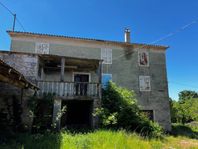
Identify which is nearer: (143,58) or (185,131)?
(143,58)

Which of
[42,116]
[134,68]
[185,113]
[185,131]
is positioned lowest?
[185,131]

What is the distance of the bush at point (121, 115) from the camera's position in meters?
11.2

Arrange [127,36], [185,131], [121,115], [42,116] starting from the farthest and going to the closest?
[185,131], [127,36], [121,115], [42,116]

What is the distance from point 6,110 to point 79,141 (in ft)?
15.7

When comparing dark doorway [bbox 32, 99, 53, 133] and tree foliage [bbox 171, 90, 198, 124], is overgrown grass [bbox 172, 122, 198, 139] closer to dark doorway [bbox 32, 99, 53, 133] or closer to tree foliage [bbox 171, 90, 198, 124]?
tree foliage [bbox 171, 90, 198, 124]

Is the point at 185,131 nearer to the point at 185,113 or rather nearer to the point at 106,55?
the point at 106,55

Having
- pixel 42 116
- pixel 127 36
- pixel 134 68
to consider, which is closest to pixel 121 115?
pixel 42 116

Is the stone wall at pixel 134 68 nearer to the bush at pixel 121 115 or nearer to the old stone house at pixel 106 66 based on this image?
the old stone house at pixel 106 66

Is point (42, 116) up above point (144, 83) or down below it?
below

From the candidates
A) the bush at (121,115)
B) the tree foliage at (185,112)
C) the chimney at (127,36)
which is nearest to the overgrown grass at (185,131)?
the tree foliage at (185,112)

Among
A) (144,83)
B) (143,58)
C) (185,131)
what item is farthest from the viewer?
(185,131)

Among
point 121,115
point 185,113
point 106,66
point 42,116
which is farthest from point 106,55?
point 185,113

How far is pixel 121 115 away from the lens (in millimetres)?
11703

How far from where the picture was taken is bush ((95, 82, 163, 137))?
11.2 m
